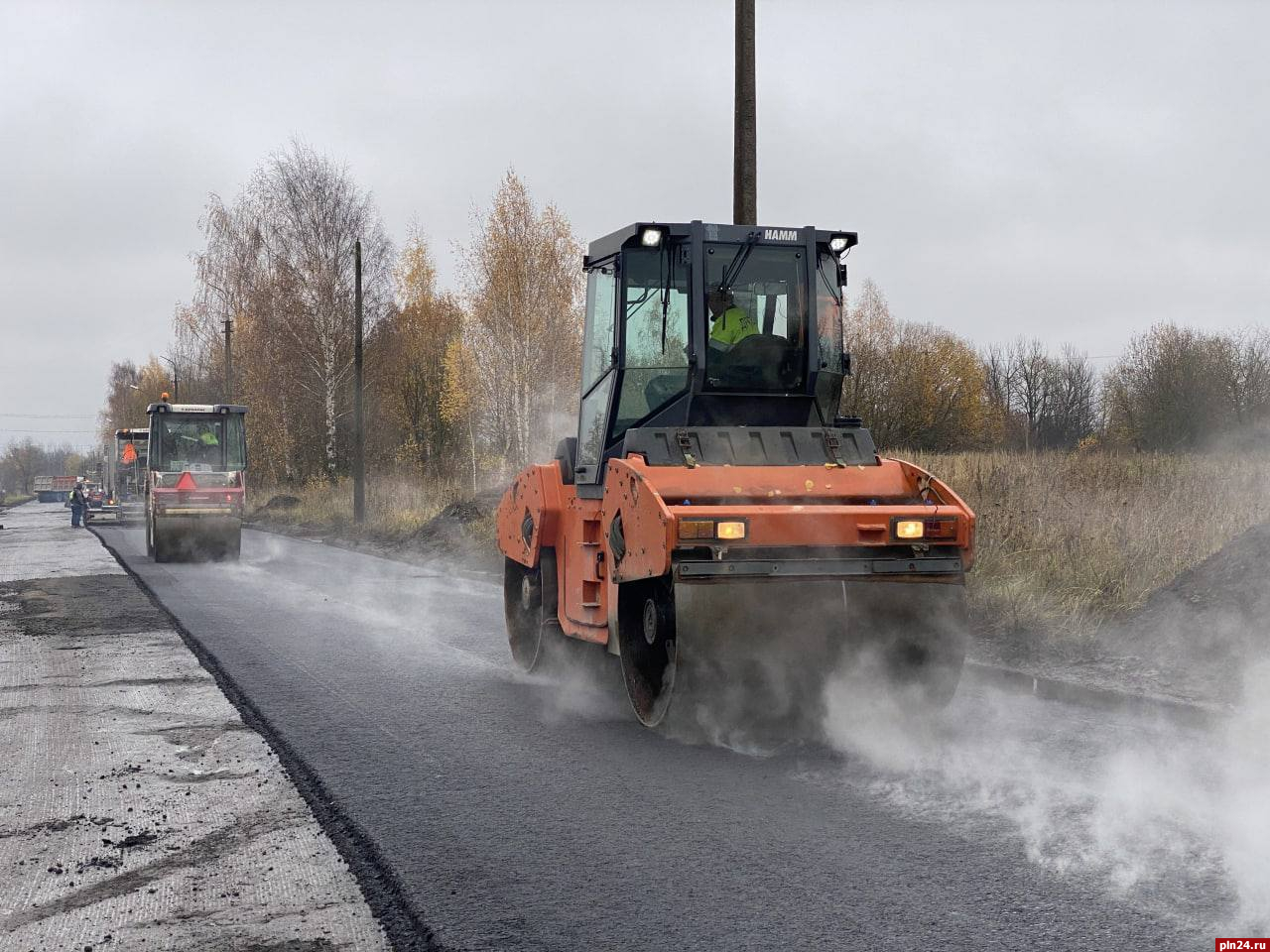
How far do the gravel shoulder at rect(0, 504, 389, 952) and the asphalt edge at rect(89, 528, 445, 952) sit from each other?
0.16 feet

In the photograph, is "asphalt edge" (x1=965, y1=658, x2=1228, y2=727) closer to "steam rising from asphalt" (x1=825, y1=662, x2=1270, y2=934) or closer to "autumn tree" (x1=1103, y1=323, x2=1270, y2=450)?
"steam rising from asphalt" (x1=825, y1=662, x2=1270, y2=934)

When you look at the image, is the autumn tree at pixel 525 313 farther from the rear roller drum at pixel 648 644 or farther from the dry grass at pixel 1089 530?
the rear roller drum at pixel 648 644

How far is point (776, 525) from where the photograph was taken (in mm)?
5820

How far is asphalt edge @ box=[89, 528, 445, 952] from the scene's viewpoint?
12.2ft

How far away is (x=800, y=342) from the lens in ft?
23.6

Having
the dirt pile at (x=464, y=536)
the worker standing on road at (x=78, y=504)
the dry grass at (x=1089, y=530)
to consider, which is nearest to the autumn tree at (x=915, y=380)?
the dirt pile at (x=464, y=536)

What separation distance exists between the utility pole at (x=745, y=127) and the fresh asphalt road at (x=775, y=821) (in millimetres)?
7230

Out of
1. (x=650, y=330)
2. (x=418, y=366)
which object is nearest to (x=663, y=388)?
(x=650, y=330)

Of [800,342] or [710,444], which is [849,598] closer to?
[710,444]

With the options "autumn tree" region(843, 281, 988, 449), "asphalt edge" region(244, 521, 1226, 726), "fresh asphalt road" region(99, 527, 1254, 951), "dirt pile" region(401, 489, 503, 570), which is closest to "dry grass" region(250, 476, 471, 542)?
"dirt pile" region(401, 489, 503, 570)

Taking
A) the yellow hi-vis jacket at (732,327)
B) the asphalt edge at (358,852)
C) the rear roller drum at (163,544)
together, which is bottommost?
the asphalt edge at (358,852)

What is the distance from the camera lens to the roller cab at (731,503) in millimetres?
5828

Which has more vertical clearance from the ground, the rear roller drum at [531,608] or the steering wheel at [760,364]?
the steering wheel at [760,364]

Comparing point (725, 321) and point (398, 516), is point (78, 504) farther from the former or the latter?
point (725, 321)
